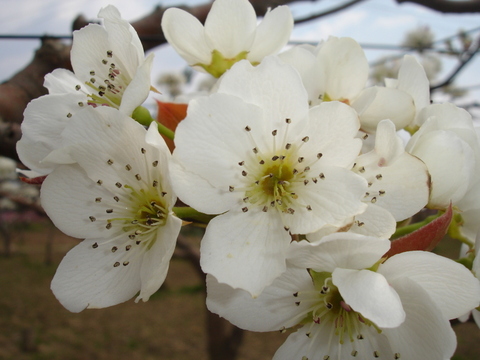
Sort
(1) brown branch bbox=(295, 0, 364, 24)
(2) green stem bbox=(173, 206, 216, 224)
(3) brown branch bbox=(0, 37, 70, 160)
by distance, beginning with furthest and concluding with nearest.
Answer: (1) brown branch bbox=(295, 0, 364, 24)
(3) brown branch bbox=(0, 37, 70, 160)
(2) green stem bbox=(173, 206, 216, 224)

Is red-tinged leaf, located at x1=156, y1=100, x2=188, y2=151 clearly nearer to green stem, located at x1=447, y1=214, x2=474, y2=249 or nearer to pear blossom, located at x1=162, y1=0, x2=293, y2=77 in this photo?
pear blossom, located at x1=162, y1=0, x2=293, y2=77

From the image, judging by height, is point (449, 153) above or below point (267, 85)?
below

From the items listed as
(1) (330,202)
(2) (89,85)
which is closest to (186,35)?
(2) (89,85)

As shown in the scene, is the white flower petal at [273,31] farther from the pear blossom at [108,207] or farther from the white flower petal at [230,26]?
the pear blossom at [108,207]

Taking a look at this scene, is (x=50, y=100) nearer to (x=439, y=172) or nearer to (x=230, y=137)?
(x=230, y=137)

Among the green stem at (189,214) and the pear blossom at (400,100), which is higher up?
the pear blossom at (400,100)

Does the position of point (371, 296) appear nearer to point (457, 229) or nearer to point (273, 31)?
point (457, 229)

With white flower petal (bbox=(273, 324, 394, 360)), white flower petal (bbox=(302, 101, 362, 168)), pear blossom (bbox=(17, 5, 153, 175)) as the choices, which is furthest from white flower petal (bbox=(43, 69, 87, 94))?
white flower petal (bbox=(273, 324, 394, 360))

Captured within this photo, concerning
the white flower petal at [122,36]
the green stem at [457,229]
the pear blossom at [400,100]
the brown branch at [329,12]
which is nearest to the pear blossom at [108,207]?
the white flower petal at [122,36]

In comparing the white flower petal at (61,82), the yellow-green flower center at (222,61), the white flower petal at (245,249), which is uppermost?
the white flower petal at (61,82)
